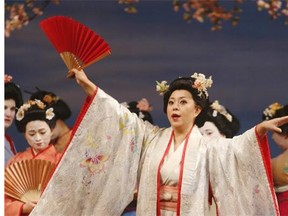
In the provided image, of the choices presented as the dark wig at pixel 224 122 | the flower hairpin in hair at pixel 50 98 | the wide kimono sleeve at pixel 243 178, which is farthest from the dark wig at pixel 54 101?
the wide kimono sleeve at pixel 243 178

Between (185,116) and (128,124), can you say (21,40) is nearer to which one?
(128,124)

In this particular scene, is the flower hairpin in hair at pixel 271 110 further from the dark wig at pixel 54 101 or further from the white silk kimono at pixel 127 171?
the dark wig at pixel 54 101

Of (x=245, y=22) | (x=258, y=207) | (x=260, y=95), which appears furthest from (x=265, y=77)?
(x=258, y=207)

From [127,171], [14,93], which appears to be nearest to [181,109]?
[127,171]

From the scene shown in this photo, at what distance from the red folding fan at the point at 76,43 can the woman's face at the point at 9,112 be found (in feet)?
2.07

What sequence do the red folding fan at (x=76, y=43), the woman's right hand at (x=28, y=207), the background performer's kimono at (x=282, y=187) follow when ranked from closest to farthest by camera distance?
the red folding fan at (x=76, y=43) < the background performer's kimono at (x=282, y=187) < the woman's right hand at (x=28, y=207)

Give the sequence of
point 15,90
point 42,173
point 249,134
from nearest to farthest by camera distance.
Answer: point 249,134
point 42,173
point 15,90

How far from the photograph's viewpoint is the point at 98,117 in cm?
267

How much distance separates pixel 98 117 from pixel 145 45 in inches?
22.7

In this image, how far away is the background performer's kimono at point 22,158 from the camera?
2943 mm

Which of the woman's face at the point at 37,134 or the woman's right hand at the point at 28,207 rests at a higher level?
the woman's face at the point at 37,134

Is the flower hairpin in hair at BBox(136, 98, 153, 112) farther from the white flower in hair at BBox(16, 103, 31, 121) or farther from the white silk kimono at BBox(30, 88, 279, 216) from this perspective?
the white flower in hair at BBox(16, 103, 31, 121)

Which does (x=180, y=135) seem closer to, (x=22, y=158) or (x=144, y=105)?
(x=144, y=105)

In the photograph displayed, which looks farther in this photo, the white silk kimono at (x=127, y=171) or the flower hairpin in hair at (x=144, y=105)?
the flower hairpin in hair at (x=144, y=105)
